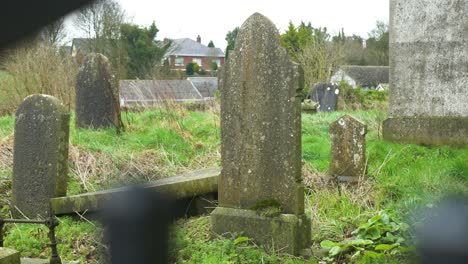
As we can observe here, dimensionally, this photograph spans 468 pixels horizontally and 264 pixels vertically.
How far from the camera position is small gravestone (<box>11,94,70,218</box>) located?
6.38m

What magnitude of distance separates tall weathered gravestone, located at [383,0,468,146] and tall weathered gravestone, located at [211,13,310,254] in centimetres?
467

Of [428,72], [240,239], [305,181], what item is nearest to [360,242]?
[240,239]

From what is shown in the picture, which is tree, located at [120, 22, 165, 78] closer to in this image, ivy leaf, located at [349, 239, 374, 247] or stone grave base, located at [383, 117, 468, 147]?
stone grave base, located at [383, 117, 468, 147]

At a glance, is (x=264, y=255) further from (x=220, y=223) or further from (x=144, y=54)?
(x=144, y=54)

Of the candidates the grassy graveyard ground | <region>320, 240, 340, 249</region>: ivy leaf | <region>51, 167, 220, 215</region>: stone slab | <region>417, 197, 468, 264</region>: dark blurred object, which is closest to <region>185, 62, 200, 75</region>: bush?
the grassy graveyard ground

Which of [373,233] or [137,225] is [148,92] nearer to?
[373,233]

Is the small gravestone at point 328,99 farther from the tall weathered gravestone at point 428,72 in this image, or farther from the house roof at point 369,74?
the house roof at point 369,74

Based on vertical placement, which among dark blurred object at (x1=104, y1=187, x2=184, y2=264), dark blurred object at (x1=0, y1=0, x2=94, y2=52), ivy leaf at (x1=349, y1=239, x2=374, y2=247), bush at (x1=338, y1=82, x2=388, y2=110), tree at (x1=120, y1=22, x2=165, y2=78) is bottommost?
ivy leaf at (x1=349, y1=239, x2=374, y2=247)

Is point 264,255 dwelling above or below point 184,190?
below

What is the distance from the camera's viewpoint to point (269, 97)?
527 cm

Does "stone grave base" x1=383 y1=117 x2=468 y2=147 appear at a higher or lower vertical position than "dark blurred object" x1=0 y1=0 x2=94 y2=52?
lower

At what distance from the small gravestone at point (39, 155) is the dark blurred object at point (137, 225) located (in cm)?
Answer: 595

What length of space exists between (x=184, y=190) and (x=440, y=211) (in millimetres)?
5562

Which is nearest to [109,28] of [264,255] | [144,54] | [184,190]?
[144,54]
